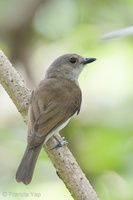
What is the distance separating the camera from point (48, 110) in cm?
389

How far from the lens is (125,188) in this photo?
4.25m

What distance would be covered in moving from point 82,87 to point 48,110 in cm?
190

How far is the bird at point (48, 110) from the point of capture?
3580 mm

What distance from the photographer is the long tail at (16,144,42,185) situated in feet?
11.1

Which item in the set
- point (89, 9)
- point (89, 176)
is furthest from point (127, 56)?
point (89, 176)

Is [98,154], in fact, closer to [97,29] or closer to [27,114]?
[27,114]

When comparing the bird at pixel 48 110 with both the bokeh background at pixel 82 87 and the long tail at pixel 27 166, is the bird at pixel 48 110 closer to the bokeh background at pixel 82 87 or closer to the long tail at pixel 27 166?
the long tail at pixel 27 166

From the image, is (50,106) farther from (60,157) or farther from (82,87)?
(82,87)

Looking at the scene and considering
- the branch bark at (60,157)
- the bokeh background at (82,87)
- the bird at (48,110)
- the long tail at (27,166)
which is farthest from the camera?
the bokeh background at (82,87)

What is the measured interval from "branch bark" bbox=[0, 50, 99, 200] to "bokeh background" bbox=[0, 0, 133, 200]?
0.97m

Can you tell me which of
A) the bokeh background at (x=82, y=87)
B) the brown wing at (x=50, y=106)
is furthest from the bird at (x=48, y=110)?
the bokeh background at (x=82, y=87)

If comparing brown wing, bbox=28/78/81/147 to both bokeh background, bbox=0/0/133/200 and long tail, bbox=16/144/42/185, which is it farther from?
bokeh background, bbox=0/0/133/200

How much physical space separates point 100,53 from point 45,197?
196 centimetres

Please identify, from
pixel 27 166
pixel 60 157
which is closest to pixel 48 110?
pixel 27 166
